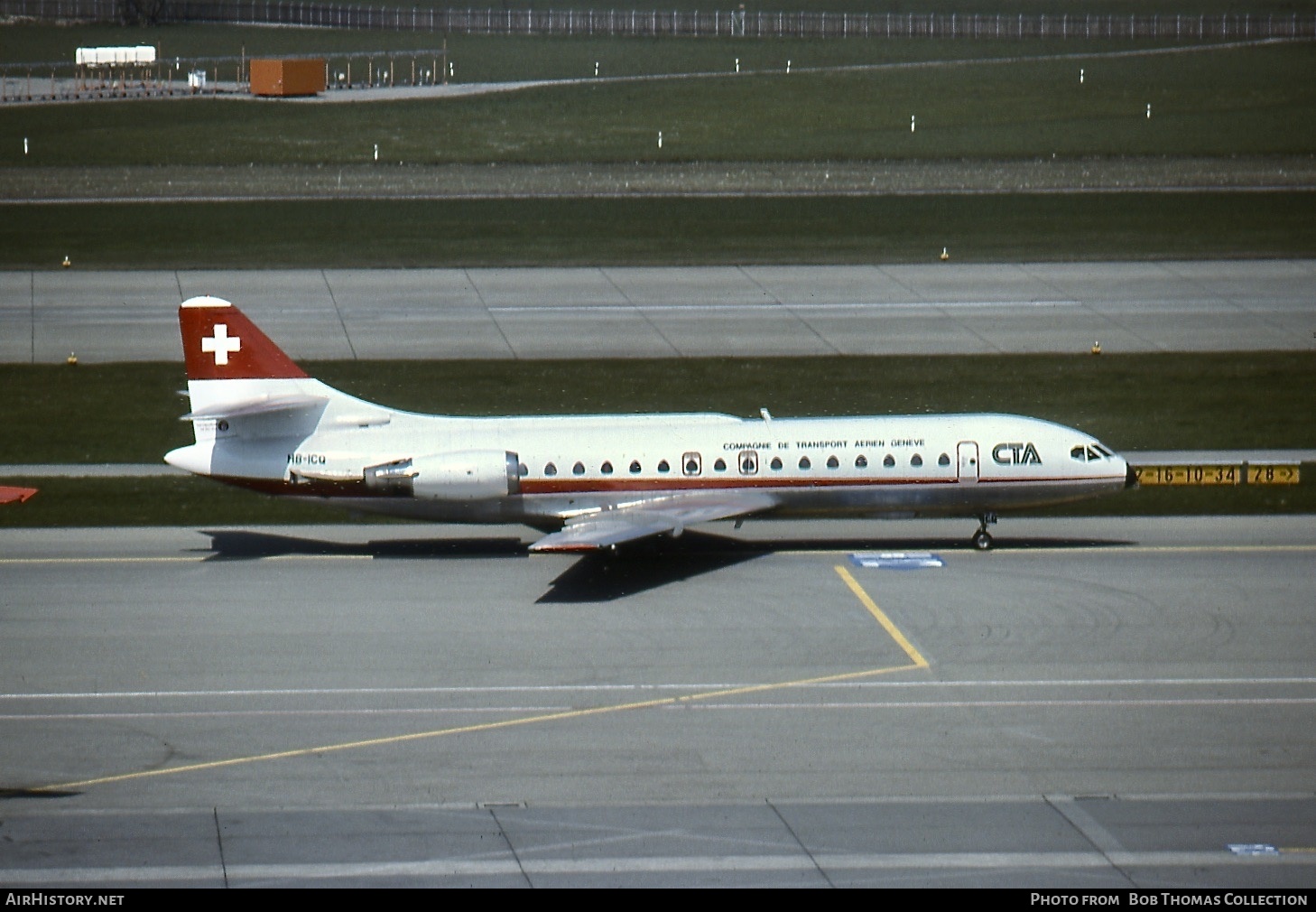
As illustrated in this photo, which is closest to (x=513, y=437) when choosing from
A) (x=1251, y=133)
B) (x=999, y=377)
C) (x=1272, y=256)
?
(x=999, y=377)

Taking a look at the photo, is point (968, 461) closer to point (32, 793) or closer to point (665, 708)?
point (665, 708)

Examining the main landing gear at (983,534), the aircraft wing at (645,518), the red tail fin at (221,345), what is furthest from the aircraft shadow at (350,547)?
the main landing gear at (983,534)

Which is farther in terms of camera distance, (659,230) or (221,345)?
(659,230)

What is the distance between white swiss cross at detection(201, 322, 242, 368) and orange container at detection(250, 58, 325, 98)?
8695 centimetres

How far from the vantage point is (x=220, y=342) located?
36.3m

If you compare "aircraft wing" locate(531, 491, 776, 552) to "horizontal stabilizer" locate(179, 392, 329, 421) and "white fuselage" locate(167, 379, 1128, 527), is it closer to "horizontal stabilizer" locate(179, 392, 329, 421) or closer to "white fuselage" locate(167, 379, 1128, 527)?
"white fuselage" locate(167, 379, 1128, 527)

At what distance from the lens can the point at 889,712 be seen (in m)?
28.3

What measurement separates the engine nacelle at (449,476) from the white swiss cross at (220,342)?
153 inches

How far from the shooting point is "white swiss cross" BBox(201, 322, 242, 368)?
36.3 m

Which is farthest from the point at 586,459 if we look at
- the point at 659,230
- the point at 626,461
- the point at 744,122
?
the point at 744,122

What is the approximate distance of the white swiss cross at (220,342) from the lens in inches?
1428

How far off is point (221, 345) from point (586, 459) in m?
7.91

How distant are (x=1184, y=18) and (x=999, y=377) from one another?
12348 cm

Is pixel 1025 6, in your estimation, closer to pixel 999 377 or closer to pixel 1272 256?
pixel 1272 256
